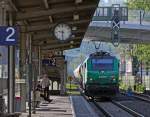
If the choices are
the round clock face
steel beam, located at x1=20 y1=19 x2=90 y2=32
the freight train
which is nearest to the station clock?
the round clock face

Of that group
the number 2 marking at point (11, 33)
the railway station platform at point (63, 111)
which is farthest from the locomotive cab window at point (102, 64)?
the number 2 marking at point (11, 33)

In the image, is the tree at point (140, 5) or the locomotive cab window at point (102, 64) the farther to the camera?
the tree at point (140, 5)

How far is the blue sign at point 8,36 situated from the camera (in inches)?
567

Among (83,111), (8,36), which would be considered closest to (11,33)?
(8,36)

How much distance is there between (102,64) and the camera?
40.3 meters

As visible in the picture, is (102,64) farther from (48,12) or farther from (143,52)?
(143,52)

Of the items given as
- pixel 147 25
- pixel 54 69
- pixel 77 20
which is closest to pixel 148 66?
pixel 147 25

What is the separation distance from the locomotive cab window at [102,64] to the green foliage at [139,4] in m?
20.7

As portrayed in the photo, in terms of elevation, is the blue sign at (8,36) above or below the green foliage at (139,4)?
below

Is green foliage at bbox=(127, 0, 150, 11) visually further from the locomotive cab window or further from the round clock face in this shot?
the round clock face

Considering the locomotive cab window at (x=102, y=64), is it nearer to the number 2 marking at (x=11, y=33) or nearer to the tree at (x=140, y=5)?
the tree at (x=140, y=5)

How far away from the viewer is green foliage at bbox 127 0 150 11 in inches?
2351

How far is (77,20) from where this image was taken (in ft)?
86.1

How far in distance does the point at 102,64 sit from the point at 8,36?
26182mm
